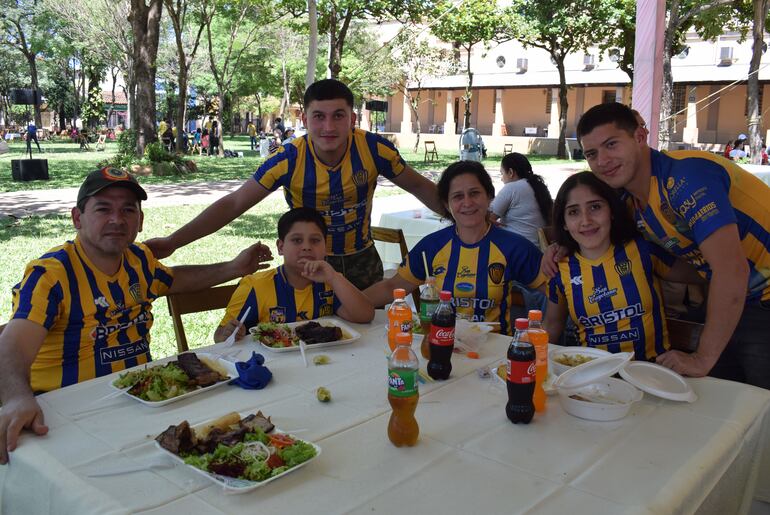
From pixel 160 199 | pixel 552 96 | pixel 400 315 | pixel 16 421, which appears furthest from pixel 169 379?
pixel 552 96

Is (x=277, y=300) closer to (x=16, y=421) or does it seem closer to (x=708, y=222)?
(x=16, y=421)

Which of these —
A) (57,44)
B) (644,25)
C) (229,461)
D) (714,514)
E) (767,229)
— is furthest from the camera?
(57,44)

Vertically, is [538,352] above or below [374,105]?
below

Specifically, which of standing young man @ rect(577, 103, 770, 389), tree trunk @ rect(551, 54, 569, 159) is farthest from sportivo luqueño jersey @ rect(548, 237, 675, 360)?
tree trunk @ rect(551, 54, 569, 159)

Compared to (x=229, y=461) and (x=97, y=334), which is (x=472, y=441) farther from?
(x=97, y=334)

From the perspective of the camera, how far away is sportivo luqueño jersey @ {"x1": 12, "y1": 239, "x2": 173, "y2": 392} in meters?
2.38

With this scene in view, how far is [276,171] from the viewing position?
11.3ft

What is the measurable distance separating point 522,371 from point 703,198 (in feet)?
3.64

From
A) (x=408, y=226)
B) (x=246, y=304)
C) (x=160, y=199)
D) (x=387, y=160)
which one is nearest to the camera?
(x=246, y=304)

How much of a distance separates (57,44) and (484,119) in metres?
27.4

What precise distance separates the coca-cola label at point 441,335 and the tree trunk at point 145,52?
16625 millimetres

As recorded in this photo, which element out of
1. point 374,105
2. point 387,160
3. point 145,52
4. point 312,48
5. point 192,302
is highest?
point 145,52

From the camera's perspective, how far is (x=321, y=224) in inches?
125

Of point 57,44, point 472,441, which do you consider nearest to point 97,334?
point 472,441
